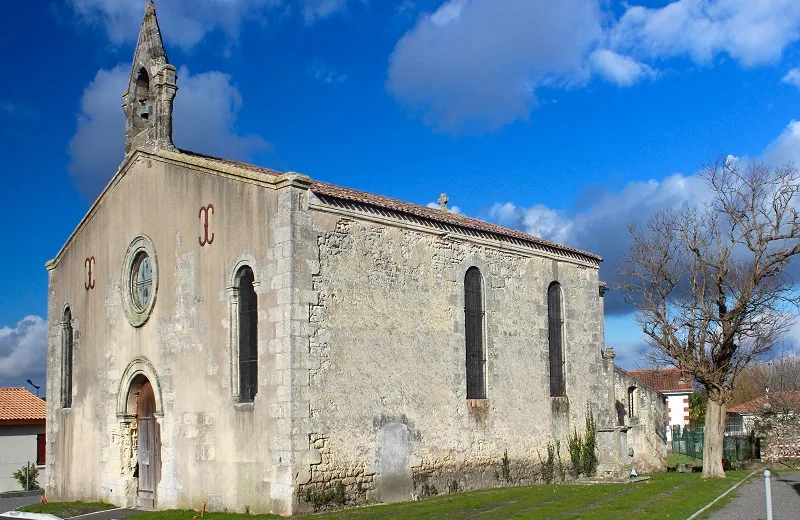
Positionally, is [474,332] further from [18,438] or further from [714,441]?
[18,438]

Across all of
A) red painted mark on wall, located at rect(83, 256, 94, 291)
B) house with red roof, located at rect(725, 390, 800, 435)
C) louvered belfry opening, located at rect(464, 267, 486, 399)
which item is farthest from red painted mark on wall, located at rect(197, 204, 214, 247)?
house with red roof, located at rect(725, 390, 800, 435)

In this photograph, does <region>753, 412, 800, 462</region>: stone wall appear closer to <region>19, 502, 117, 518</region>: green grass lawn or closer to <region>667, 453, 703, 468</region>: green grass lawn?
<region>667, 453, 703, 468</region>: green grass lawn

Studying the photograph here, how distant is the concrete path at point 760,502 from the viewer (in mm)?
14750

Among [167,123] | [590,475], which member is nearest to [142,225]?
[167,123]

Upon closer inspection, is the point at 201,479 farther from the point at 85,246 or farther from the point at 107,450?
the point at 85,246

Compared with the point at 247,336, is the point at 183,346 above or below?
below

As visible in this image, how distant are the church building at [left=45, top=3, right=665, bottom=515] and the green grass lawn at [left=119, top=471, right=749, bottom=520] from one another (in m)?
0.81

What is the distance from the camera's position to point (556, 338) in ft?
80.7

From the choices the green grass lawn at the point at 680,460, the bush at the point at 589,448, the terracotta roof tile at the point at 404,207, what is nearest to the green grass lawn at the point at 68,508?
the terracotta roof tile at the point at 404,207

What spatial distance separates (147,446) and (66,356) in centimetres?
516

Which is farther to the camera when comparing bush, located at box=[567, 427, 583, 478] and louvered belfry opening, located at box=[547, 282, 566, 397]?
louvered belfry opening, located at box=[547, 282, 566, 397]

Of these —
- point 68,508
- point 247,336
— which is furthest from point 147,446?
point 247,336

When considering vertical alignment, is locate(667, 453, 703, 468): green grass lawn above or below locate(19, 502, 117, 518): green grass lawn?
below

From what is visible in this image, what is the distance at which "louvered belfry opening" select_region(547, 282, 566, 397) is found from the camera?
2422 centimetres
